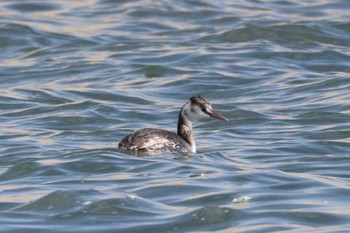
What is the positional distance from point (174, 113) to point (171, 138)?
3504mm

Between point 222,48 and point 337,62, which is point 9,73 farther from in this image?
point 337,62

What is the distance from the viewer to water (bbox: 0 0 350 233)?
35.8ft

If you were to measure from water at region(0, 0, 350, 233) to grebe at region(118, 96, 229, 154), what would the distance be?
0.16 m

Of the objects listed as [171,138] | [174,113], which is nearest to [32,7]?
[174,113]

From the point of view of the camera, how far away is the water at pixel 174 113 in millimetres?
10914

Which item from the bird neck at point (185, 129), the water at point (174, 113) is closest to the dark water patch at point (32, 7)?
the water at point (174, 113)

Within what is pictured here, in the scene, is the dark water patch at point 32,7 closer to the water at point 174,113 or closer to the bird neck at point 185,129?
the water at point 174,113

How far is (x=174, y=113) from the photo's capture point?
1777 cm

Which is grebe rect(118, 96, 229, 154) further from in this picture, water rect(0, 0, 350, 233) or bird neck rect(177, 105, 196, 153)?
water rect(0, 0, 350, 233)

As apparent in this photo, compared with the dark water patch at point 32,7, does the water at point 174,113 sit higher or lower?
lower

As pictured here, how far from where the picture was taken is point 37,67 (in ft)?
69.9

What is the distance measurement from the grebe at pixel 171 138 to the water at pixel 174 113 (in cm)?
16

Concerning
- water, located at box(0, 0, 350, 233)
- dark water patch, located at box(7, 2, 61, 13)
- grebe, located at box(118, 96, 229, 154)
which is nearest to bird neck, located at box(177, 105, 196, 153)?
grebe, located at box(118, 96, 229, 154)

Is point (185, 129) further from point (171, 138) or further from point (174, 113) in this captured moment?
point (174, 113)
